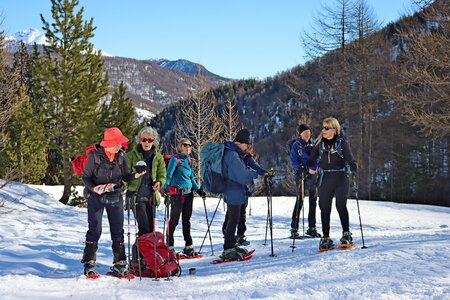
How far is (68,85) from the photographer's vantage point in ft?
63.8

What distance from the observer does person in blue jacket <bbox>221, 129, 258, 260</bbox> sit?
586 cm

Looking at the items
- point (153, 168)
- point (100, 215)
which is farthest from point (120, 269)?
point (153, 168)

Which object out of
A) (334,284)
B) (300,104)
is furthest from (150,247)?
(300,104)

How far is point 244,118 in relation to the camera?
98.6 m

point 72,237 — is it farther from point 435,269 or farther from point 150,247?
point 435,269

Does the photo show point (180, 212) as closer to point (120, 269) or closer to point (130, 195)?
point (130, 195)

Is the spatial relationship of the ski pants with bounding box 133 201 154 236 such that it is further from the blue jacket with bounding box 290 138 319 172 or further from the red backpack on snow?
the blue jacket with bounding box 290 138 319 172

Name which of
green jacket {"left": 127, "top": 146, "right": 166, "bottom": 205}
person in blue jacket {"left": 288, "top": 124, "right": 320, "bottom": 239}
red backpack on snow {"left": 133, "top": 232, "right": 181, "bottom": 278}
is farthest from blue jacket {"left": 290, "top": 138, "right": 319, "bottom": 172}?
red backpack on snow {"left": 133, "top": 232, "right": 181, "bottom": 278}

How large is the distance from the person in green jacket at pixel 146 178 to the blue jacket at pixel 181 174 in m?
0.60

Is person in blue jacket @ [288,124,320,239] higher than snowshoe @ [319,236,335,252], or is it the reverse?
person in blue jacket @ [288,124,320,239]

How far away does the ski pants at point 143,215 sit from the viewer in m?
5.83

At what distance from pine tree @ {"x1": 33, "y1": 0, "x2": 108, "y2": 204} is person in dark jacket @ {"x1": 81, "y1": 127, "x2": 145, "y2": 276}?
15.8m

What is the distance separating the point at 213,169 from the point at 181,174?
109 centimetres

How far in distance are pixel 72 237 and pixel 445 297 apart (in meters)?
7.95
